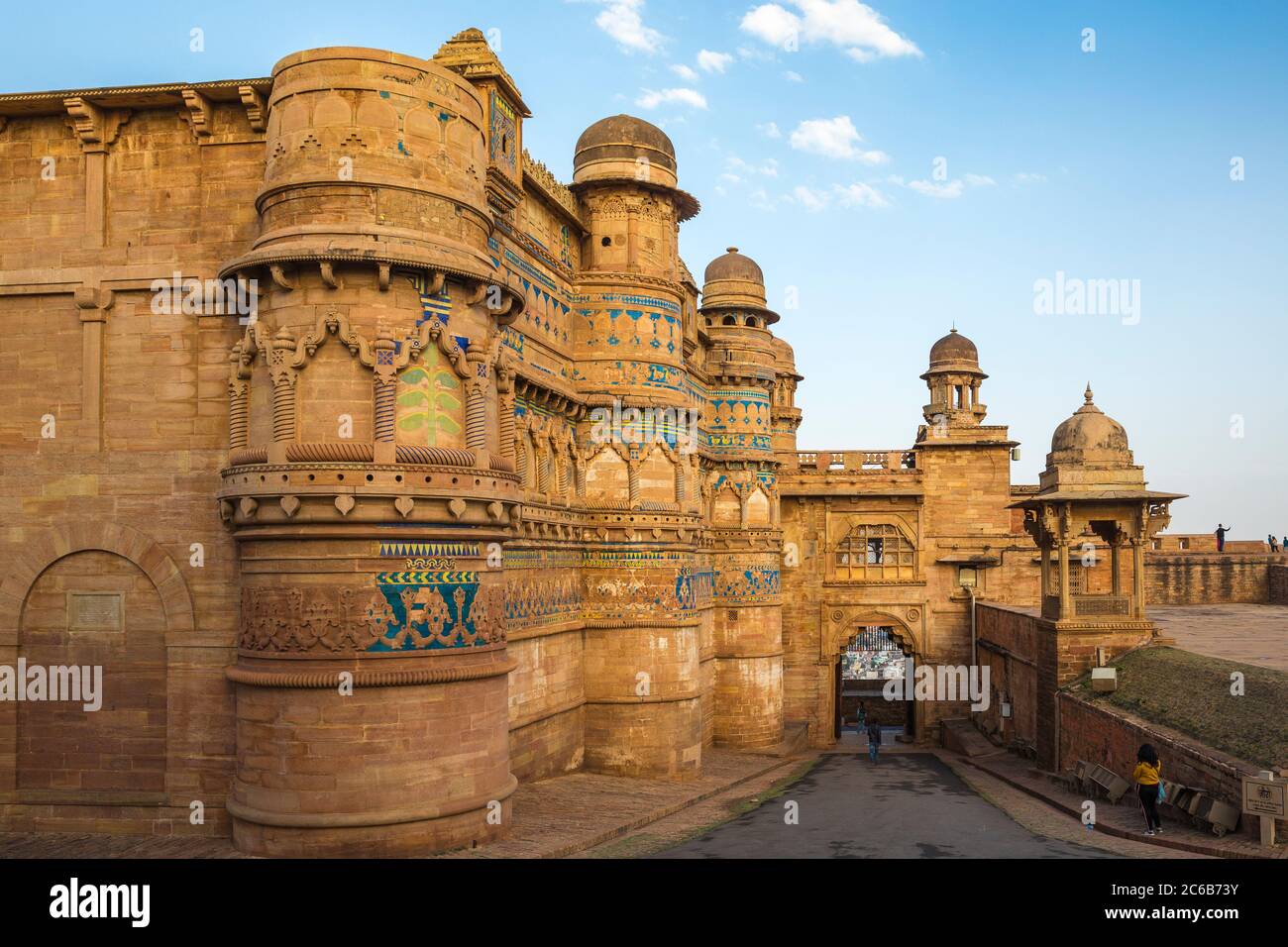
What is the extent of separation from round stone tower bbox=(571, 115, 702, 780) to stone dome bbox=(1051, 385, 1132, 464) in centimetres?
794

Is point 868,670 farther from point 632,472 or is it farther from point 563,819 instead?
point 563,819

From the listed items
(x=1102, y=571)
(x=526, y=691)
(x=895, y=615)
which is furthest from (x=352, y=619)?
(x=1102, y=571)

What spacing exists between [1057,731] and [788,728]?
11865mm

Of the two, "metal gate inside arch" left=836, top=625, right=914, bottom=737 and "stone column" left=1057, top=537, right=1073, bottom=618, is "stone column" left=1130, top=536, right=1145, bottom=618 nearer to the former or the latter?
"stone column" left=1057, top=537, right=1073, bottom=618

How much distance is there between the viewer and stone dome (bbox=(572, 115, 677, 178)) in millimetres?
21281

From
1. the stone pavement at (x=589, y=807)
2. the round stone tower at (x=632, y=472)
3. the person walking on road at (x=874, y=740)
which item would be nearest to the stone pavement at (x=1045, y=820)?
the person walking on road at (x=874, y=740)

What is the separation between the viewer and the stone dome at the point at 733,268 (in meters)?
30.8

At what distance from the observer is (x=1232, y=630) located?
86.3 ft

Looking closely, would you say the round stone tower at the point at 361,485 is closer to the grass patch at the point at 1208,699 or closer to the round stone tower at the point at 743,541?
the grass patch at the point at 1208,699

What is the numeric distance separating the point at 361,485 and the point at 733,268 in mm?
21234

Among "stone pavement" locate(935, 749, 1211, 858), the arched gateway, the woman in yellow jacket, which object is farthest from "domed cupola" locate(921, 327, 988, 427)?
the woman in yellow jacket

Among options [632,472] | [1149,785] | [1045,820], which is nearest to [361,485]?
[632,472]

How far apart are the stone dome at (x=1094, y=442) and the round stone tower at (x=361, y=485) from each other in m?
14.6

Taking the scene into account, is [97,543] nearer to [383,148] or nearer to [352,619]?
[352,619]
